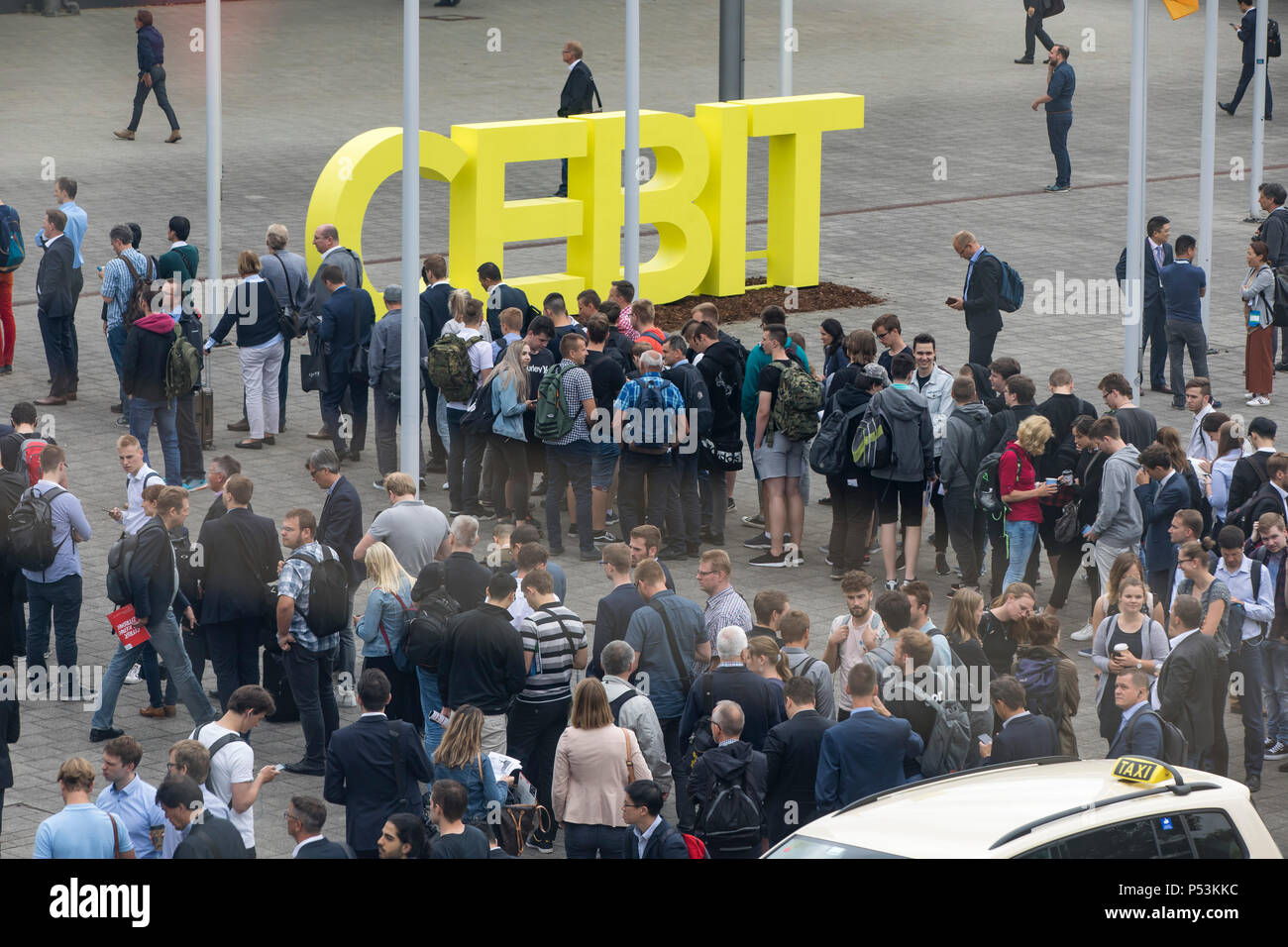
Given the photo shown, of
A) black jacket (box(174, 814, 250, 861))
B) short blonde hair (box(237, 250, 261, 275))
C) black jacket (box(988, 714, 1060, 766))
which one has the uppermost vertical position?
short blonde hair (box(237, 250, 261, 275))

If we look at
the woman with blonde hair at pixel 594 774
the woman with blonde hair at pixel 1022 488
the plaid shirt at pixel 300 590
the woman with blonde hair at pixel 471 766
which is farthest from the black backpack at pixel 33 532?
the woman with blonde hair at pixel 1022 488

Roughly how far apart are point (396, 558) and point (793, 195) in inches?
462

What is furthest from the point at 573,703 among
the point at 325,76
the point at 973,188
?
the point at 325,76

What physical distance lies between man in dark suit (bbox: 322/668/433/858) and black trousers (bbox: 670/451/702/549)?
5.57 metres

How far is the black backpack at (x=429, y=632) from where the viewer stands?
1060 centimetres

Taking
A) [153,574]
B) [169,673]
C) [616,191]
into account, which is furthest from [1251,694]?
[616,191]

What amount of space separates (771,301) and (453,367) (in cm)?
750

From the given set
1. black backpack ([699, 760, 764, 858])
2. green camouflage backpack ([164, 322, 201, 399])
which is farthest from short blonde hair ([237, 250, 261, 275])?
black backpack ([699, 760, 764, 858])

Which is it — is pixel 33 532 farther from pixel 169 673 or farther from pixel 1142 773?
pixel 1142 773

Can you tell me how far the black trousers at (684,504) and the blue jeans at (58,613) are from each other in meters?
4.57

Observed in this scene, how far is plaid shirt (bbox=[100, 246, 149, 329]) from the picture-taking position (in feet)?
54.1

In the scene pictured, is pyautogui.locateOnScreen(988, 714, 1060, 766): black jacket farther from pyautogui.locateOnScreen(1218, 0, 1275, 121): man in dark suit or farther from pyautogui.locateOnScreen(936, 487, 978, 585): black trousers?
pyautogui.locateOnScreen(1218, 0, 1275, 121): man in dark suit

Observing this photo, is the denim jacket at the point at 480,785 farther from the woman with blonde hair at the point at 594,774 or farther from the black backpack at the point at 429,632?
the black backpack at the point at 429,632

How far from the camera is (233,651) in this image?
11.7 m
